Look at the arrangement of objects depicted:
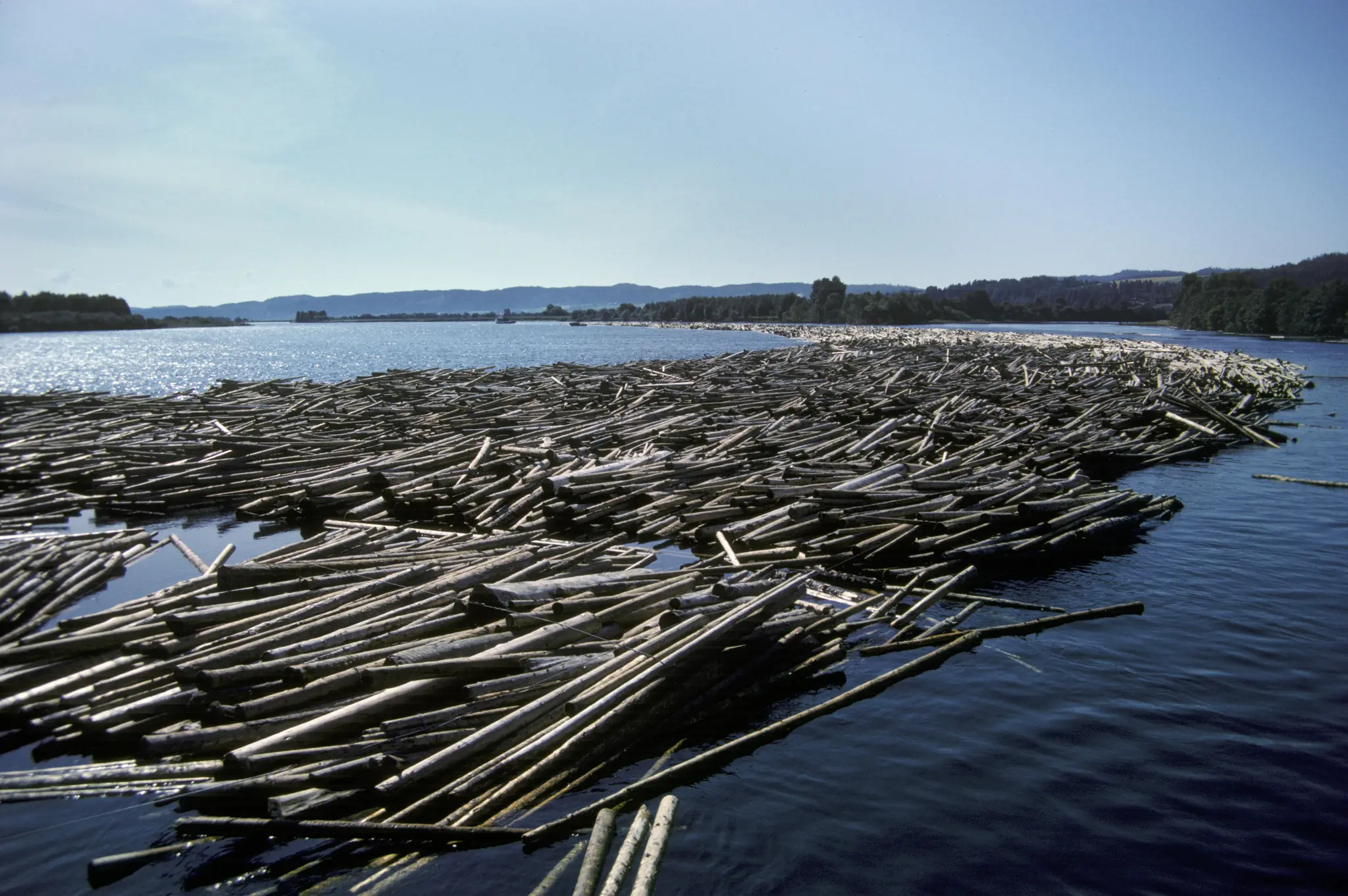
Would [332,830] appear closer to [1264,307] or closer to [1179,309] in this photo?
[1264,307]

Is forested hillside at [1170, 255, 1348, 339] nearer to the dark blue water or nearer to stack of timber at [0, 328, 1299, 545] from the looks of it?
stack of timber at [0, 328, 1299, 545]

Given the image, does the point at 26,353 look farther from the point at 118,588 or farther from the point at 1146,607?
the point at 1146,607

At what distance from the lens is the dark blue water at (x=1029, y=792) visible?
6.30m

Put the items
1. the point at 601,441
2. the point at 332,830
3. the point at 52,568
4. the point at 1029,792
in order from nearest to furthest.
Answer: the point at 332,830 → the point at 1029,792 → the point at 52,568 → the point at 601,441

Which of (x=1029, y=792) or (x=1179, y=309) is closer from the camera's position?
(x=1029, y=792)

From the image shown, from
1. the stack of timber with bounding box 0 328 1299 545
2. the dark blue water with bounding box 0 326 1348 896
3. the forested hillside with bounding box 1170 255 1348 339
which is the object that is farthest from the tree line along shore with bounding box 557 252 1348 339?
the dark blue water with bounding box 0 326 1348 896

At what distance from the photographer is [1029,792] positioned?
7.50 metres

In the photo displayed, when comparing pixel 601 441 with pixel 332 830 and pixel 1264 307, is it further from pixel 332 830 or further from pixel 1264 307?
pixel 1264 307

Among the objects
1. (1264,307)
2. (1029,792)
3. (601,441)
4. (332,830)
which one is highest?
(1264,307)

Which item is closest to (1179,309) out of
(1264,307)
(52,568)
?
(1264,307)

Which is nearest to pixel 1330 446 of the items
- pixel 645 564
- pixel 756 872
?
pixel 645 564

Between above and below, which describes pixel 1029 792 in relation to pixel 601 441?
below

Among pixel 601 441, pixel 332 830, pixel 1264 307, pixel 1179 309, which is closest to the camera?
pixel 332 830

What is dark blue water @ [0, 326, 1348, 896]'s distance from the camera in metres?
6.30
